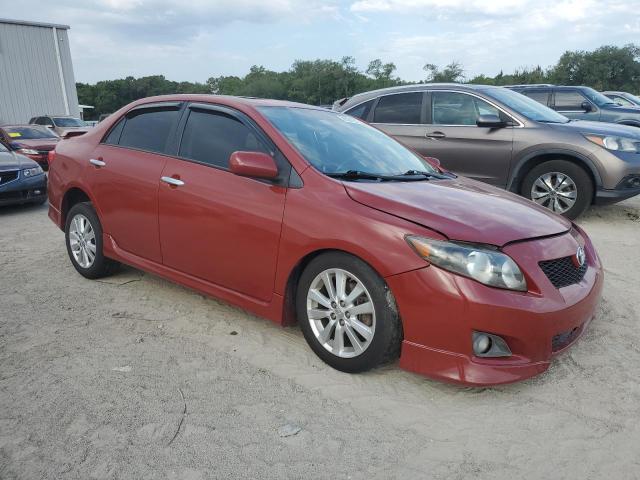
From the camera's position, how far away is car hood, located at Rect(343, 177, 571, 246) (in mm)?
2756

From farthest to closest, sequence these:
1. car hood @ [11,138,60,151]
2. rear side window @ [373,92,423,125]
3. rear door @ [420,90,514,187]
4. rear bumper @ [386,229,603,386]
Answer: car hood @ [11,138,60,151], rear side window @ [373,92,423,125], rear door @ [420,90,514,187], rear bumper @ [386,229,603,386]

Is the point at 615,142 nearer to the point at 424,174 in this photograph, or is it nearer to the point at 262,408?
the point at 424,174

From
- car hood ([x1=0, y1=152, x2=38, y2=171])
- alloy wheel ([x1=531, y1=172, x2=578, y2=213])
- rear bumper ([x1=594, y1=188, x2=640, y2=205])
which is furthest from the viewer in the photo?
car hood ([x1=0, y1=152, x2=38, y2=171])

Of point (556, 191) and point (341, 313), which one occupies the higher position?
point (341, 313)

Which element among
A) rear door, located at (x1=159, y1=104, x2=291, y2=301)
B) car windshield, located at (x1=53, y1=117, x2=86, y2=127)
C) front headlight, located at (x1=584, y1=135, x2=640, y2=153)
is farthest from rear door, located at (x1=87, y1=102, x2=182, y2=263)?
car windshield, located at (x1=53, y1=117, x2=86, y2=127)

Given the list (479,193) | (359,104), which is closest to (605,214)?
(359,104)

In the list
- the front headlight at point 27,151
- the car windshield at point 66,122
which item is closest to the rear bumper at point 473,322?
the front headlight at point 27,151

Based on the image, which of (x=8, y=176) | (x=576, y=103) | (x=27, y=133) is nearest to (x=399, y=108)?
(x=8, y=176)

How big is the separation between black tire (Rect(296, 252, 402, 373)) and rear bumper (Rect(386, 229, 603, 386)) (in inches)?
2.6

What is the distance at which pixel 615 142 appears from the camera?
6.48 metres

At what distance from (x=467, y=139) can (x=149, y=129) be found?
14.6 ft

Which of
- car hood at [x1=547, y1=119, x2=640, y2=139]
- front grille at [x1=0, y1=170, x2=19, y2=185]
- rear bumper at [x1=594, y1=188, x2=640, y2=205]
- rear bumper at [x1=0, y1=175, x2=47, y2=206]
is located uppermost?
car hood at [x1=547, y1=119, x2=640, y2=139]

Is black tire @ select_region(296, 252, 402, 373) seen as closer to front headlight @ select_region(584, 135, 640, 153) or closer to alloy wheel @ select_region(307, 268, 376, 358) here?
alloy wheel @ select_region(307, 268, 376, 358)

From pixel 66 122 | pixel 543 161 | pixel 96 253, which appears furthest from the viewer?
pixel 66 122
